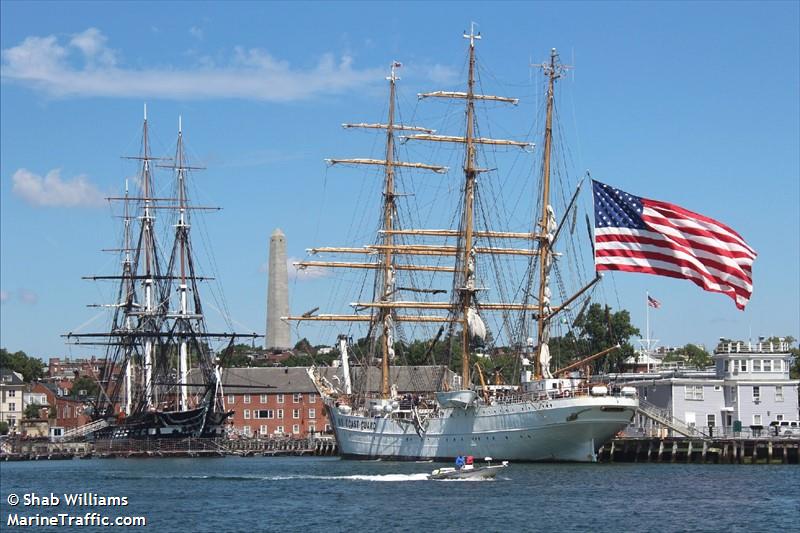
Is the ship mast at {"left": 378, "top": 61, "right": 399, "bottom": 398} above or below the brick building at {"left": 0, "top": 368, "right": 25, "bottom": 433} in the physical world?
above

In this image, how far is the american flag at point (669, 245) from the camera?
200 ft

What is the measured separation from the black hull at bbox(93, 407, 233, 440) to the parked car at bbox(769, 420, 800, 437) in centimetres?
5047

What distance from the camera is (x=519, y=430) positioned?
78562 mm

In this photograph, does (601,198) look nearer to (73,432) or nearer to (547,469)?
(547,469)

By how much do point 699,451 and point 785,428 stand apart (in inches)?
331

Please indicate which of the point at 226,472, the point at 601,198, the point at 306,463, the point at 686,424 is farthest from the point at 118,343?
the point at 601,198

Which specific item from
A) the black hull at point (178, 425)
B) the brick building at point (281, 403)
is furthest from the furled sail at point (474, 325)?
the brick building at point (281, 403)

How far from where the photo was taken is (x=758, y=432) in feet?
269

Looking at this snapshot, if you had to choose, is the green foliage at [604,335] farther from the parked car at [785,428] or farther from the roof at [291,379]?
the parked car at [785,428]

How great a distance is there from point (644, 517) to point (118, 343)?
81527 millimetres

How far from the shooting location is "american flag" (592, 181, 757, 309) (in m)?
61.0

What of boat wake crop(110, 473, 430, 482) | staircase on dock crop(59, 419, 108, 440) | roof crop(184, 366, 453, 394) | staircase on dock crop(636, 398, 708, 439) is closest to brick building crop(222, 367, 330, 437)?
roof crop(184, 366, 453, 394)

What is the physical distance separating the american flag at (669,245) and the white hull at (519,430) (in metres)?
12.6

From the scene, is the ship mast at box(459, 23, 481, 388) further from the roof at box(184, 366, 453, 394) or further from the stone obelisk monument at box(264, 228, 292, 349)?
the stone obelisk monument at box(264, 228, 292, 349)
